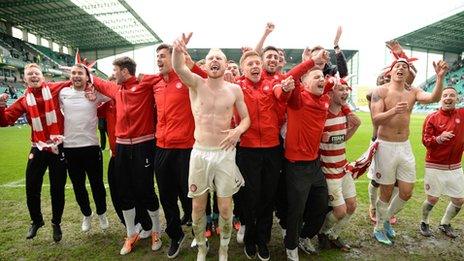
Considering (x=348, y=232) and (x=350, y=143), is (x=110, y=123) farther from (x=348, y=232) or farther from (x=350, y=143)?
(x=350, y=143)

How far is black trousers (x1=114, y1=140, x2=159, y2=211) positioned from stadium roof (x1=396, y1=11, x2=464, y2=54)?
135 feet

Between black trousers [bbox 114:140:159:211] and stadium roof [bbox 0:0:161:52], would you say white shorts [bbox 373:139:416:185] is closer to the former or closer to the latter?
black trousers [bbox 114:140:159:211]

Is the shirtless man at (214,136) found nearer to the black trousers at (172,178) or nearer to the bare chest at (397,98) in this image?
the black trousers at (172,178)

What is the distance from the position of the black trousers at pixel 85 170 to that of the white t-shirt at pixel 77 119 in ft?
0.32

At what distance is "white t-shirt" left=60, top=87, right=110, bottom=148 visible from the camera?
15.7 feet

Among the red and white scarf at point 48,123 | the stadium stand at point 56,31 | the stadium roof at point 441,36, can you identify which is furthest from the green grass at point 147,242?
the stadium roof at point 441,36

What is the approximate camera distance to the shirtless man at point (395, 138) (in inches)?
179

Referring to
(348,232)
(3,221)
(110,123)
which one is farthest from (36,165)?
(348,232)

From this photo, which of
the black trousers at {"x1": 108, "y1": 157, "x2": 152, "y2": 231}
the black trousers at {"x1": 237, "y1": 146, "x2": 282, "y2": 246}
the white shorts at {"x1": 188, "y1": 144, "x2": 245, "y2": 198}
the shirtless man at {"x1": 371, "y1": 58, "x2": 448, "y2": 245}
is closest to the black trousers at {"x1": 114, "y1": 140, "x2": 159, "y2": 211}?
the black trousers at {"x1": 108, "y1": 157, "x2": 152, "y2": 231}

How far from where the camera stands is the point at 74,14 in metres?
35.1

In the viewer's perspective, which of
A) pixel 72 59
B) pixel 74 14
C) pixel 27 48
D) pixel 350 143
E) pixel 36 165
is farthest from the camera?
pixel 72 59

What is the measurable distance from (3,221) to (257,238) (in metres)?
4.05

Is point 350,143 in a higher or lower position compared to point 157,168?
lower

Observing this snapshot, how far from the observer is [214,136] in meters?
3.75
